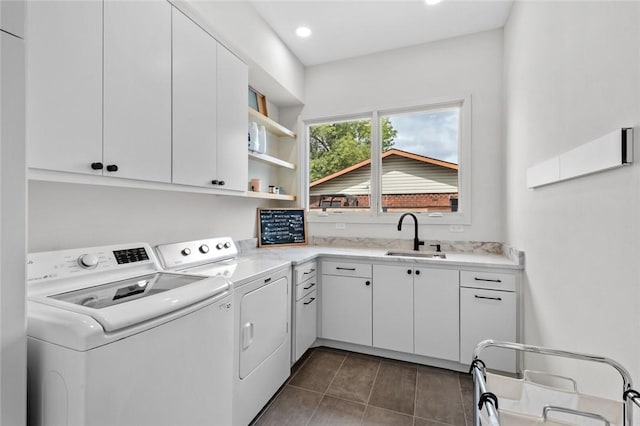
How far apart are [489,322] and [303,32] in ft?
9.50

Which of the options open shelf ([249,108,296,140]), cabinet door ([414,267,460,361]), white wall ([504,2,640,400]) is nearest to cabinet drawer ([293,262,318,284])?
cabinet door ([414,267,460,361])

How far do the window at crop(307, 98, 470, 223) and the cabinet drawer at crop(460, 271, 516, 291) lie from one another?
70 centimetres

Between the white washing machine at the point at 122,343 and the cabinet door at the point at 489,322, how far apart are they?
1.78m

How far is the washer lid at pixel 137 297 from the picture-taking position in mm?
921

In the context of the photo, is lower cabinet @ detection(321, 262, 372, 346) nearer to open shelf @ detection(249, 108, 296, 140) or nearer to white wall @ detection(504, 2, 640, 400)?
white wall @ detection(504, 2, 640, 400)

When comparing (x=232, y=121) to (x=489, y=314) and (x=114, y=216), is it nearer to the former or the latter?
(x=114, y=216)

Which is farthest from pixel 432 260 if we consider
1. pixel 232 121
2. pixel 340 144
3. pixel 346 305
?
pixel 232 121

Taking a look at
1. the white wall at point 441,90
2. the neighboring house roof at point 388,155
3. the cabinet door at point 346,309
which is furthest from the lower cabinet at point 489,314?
the neighboring house roof at point 388,155

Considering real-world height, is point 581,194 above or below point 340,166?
below

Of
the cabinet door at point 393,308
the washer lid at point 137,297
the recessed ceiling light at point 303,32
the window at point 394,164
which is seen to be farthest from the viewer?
the window at point 394,164

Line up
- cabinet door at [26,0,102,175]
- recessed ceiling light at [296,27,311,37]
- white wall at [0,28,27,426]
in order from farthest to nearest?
recessed ceiling light at [296,27,311,37] < cabinet door at [26,0,102,175] < white wall at [0,28,27,426]

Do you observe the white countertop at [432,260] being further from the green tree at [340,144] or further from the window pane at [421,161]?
the green tree at [340,144]

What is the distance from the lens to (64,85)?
3.82ft

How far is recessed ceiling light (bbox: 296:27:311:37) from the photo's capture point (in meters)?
2.71
